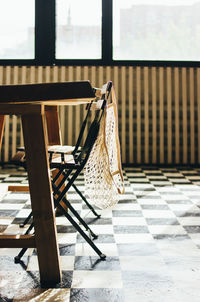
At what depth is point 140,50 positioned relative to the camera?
508cm

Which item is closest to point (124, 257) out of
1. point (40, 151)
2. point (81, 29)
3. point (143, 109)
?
point (40, 151)

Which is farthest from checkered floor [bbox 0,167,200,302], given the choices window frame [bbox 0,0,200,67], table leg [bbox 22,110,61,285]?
window frame [bbox 0,0,200,67]

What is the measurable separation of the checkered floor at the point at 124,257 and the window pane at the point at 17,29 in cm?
281

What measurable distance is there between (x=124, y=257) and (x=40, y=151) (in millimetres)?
726

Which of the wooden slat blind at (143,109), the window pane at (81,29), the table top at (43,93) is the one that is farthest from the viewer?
the window pane at (81,29)

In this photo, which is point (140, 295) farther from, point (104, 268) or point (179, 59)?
point (179, 59)

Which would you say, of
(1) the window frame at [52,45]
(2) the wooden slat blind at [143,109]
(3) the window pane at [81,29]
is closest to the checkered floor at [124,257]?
(2) the wooden slat blind at [143,109]

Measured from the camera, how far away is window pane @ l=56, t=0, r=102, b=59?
16.5 feet

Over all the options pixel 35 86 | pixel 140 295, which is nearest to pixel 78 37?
pixel 35 86

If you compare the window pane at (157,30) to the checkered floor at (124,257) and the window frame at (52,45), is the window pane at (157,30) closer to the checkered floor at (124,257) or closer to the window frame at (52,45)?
the window frame at (52,45)

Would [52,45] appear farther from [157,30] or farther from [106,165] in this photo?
[106,165]

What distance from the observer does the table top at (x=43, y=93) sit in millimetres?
1356

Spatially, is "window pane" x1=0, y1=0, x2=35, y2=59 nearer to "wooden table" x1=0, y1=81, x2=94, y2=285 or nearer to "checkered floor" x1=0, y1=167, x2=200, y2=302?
"checkered floor" x1=0, y1=167, x2=200, y2=302

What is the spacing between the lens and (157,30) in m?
5.14
